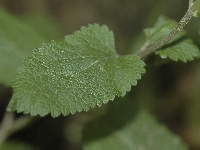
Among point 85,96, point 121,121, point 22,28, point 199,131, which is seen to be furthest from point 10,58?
point 199,131

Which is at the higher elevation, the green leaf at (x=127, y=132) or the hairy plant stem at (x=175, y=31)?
the hairy plant stem at (x=175, y=31)

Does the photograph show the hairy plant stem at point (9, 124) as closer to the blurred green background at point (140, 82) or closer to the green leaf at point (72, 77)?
the blurred green background at point (140, 82)

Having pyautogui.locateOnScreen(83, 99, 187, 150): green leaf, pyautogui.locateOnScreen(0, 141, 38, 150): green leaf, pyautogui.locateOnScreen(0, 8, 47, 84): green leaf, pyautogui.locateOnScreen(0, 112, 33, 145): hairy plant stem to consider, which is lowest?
pyautogui.locateOnScreen(83, 99, 187, 150): green leaf

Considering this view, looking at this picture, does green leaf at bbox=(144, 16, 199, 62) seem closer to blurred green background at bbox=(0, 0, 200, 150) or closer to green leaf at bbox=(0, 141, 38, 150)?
blurred green background at bbox=(0, 0, 200, 150)

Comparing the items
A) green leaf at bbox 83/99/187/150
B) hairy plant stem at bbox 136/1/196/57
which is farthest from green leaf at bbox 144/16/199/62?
green leaf at bbox 83/99/187/150

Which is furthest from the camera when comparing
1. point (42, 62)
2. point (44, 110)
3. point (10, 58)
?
point (10, 58)

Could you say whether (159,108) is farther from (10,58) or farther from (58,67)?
(58,67)

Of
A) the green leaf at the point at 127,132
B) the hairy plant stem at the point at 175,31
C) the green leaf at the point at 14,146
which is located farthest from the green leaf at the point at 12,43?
the hairy plant stem at the point at 175,31
